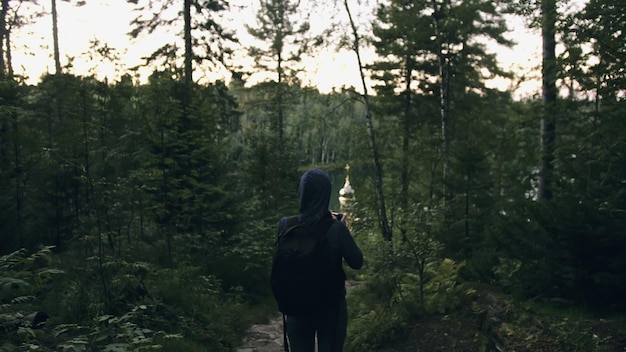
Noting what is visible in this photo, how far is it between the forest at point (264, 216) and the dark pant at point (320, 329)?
3.64 ft

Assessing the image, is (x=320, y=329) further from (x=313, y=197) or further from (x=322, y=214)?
(x=313, y=197)

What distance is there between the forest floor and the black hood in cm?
284

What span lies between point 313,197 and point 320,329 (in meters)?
0.94

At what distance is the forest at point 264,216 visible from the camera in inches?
194

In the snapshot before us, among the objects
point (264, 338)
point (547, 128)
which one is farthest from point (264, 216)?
point (547, 128)

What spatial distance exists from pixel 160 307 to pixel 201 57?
10780 millimetres

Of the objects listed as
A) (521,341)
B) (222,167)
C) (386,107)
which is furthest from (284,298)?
(386,107)

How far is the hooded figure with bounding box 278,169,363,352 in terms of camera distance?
3.03 meters

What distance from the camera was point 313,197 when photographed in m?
3.10

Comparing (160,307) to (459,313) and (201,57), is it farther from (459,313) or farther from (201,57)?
(201,57)

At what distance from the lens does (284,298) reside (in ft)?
9.84

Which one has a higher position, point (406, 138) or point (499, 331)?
point (406, 138)

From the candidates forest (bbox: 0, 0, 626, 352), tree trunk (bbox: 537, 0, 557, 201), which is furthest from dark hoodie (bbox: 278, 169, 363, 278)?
tree trunk (bbox: 537, 0, 557, 201)

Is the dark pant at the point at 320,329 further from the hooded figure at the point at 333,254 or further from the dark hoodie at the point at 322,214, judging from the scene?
the dark hoodie at the point at 322,214
